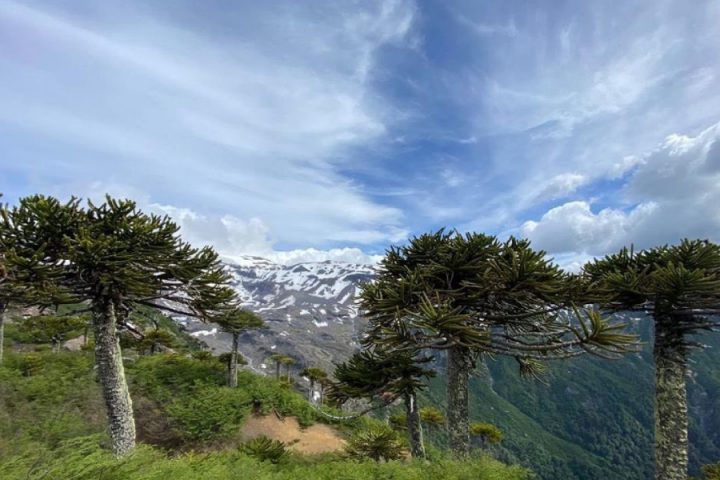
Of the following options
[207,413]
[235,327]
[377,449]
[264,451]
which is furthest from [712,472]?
[235,327]

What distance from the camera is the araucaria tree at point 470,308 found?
33.4ft

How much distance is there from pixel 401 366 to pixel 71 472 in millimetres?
10774

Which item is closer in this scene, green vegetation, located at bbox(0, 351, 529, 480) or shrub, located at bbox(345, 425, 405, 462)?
green vegetation, located at bbox(0, 351, 529, 480)

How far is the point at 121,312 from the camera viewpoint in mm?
15484

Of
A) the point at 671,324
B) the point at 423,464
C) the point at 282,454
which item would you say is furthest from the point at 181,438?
the point at 671,324

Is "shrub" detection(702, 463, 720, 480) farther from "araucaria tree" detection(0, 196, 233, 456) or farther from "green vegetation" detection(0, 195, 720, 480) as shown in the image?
"araucaria tree" detection(0, 196, 233, 456)

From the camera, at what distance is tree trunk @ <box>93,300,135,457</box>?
13.8 m

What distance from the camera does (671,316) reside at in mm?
13633

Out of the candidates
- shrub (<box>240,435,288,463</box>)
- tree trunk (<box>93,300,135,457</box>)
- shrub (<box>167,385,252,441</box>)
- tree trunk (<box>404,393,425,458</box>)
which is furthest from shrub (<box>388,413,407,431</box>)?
tree trunk (<box>93,300,135,457</box>)

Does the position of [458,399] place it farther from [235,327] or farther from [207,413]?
[235,327]

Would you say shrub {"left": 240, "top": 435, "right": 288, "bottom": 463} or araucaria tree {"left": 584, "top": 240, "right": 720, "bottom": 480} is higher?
araucaria tree {"left": 584, "top": 240, "right": 720, "bottom": 480}

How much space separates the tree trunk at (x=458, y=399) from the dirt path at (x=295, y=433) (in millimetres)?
12944

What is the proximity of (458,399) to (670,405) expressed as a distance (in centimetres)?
738

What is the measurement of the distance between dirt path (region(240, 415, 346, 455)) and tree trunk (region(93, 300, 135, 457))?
10.6m
